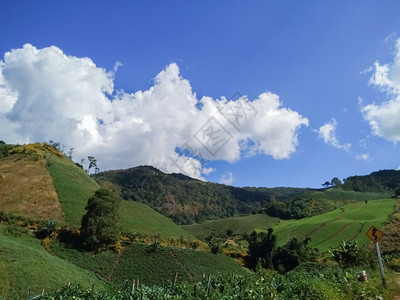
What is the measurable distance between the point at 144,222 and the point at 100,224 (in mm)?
22794

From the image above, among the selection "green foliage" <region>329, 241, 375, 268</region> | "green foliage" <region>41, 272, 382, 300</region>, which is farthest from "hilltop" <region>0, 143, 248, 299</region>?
"green foliage" <region>329, 241, 375, 268</region>

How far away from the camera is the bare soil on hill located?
55656 millimetres

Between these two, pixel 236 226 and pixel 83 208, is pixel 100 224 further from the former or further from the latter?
pixel 236 226

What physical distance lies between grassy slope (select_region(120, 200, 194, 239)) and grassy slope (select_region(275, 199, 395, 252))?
4412 cm

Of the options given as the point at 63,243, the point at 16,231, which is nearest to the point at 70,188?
the point at 16,231

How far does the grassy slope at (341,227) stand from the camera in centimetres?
9131

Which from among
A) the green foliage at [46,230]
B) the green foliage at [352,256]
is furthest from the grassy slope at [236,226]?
the green foliage at [46,230]

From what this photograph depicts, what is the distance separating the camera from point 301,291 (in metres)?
15.3

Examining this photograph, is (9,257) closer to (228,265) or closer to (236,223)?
(228,265)

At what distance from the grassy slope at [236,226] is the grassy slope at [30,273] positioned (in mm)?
104319

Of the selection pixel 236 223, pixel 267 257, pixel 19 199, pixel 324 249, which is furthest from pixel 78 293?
pixel 236 223

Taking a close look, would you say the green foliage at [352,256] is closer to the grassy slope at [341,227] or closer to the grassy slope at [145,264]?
the grassy slope at [145,264]

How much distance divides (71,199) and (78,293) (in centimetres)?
5404

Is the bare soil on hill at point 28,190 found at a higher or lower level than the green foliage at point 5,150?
lower
